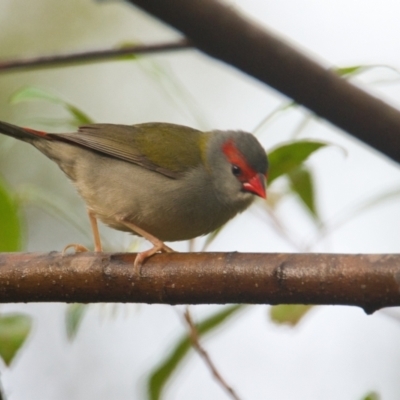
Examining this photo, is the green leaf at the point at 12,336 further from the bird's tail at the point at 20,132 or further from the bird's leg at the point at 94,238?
the bird's tail at the point at 20,132

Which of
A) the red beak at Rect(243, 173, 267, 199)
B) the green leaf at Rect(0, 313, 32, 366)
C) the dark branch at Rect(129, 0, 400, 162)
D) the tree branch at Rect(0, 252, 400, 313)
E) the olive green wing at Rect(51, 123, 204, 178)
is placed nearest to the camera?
the tree branch at Rect(0, 252, 400, 313)

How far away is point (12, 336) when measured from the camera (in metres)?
2.69

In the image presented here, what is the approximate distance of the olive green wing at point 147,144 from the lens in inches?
155

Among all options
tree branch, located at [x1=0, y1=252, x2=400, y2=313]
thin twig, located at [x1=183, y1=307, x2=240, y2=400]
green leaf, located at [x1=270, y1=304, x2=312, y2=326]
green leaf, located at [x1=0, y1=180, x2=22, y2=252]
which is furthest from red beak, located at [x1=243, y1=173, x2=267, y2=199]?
green leaf, located at [x1=0, y1=180, x2=22, y2=252]

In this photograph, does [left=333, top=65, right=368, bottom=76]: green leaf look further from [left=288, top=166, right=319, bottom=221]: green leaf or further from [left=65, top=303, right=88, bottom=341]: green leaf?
[left=65, top=303, right=88, bottom=341]: green leaf

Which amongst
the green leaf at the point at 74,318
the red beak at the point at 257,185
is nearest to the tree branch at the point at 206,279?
the green leaf at the point at 74,318

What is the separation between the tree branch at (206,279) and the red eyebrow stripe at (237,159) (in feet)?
3.85

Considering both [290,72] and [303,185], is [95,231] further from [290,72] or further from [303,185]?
[290,72]

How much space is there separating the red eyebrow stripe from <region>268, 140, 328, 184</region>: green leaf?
559mm

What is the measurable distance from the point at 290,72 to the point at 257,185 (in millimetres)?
931

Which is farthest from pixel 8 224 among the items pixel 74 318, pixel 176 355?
pixel 176 355

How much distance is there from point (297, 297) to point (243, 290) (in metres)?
0.19

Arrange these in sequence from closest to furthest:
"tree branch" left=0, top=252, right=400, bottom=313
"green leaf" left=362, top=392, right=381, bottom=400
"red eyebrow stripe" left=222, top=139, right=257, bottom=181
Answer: "tree branch" left=0, top=252, right=400, bottom=313, "green leaf" left=362, top=392, right=381, bottom=400, "red eyebrow stripe" left=222, top=139, right=257, bottom=181

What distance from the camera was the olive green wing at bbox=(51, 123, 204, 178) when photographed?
12.9ft
